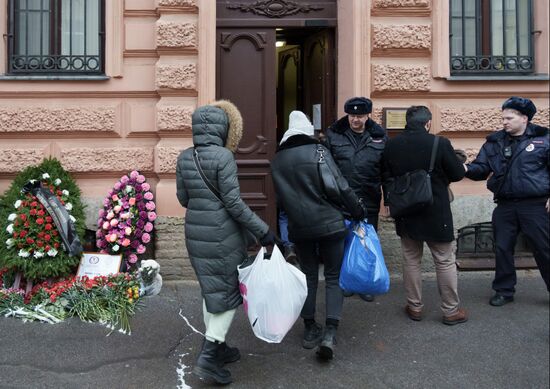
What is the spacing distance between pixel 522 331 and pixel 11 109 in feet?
17.8

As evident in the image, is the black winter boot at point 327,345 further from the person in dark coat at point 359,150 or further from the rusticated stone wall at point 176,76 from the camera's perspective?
the rusticated stone wall at point 176,76

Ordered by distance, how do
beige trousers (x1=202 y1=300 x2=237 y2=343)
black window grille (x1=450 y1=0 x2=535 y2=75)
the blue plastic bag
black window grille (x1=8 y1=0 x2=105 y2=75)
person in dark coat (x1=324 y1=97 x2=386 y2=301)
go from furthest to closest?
black window grille (x1=450 y1=0 x2=535 y2=75), black window grille (x1=8 y1=0 x2=105 y2=75), person in dark coat (x1=324 y1=97 x2=386 y2=301), the blue plastic bag, beige trousers (x1=202 y1=300 x2=237 y2=343)

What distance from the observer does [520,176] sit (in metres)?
5.54

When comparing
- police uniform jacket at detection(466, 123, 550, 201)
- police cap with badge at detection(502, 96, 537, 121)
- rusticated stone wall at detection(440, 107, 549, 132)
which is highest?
rusticated stone wall at detection(440, 107, 549, 132)

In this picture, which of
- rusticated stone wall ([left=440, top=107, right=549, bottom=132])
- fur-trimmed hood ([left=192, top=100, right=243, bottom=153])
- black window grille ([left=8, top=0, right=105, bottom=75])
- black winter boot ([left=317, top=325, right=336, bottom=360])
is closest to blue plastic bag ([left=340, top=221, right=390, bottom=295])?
black winter boot ([left=317, top=325, right=336, bottom=360])

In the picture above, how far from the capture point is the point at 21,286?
607 centimetres

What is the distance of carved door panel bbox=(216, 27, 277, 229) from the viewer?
7.06 meters

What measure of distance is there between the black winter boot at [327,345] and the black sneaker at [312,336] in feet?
0.59

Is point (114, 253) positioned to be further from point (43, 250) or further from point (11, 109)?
point (11, 109)

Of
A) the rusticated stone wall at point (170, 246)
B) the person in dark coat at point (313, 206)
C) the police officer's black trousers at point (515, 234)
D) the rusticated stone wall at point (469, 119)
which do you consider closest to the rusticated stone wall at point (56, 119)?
the rusticated stone wall at point (170, 246)

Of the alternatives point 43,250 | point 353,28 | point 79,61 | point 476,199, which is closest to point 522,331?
point 476,199

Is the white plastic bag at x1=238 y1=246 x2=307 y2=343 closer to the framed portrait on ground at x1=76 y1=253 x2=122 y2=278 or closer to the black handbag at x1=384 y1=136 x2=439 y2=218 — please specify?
the black handbag at x1=384 y1=136 x2=439 y2=218

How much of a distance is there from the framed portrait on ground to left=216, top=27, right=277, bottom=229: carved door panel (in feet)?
5.33

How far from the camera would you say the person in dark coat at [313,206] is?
15.0 ft
